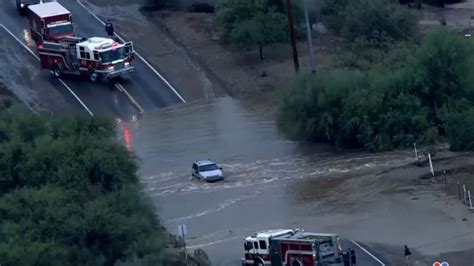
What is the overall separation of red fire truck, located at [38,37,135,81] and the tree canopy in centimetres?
2105

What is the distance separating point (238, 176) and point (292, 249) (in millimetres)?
14765

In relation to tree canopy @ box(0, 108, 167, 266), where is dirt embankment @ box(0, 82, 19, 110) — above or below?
below

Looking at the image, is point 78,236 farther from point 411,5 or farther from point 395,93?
point 411,5

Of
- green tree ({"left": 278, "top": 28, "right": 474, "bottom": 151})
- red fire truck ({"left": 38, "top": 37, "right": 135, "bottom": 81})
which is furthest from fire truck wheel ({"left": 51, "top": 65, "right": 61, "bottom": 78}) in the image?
green tree ({"left": 278, "top": 28, "right": 474, "bottom": 151})

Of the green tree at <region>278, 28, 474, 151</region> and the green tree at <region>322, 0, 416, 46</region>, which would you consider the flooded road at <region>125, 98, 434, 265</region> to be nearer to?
the green tree at <region>278, 28, 474, 151</region>

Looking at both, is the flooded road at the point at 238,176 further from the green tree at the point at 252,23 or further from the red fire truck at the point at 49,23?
the red fire truck at the point at 49,23

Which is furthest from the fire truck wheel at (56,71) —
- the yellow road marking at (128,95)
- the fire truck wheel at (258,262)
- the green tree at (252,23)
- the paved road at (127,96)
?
the fire truck wheel at (258,262)

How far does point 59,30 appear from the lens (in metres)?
75.8

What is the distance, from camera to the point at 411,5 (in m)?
81.4

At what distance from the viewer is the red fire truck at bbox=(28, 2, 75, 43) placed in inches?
2960

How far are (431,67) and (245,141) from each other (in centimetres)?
853

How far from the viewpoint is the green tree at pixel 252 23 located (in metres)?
74.3

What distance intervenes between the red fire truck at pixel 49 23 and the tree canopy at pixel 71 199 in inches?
957

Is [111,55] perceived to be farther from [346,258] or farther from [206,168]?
[346,258]
